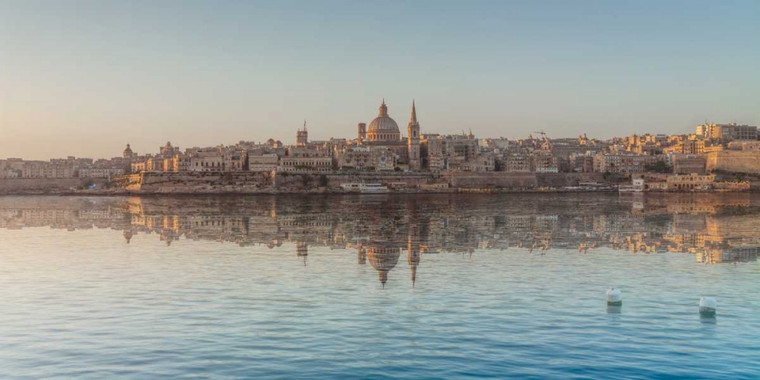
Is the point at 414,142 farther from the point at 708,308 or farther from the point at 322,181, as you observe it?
the point at 708,308

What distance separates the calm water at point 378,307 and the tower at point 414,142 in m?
77.3

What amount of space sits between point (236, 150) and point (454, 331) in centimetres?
9103

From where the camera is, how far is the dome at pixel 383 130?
11206 centimetres

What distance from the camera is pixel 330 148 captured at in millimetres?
102438

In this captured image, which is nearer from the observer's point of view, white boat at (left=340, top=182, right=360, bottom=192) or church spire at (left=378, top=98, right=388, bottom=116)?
white boat at (left=340, top=182, right=360, bottom=192)

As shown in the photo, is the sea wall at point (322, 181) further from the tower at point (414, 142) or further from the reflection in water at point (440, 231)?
the reflection in water at point (440, 231)

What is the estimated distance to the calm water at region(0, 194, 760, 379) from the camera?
359 inches

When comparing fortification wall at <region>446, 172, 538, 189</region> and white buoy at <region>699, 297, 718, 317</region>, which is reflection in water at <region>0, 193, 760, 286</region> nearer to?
white buoy at <region>699, 297, 718, 317</region>

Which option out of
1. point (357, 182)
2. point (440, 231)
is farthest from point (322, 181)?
point (440, 231)

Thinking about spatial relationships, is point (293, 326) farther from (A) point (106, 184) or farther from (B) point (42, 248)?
Answer: (A) point (106, 184)

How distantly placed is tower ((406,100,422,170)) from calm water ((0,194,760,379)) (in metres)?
77.3

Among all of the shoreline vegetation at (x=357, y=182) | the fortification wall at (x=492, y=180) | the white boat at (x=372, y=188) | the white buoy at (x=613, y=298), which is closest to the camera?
the white buoy at (x=613, y=298)

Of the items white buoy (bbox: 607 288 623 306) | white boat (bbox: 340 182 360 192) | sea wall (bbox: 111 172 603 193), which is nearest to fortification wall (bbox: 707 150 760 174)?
sea wall (bbox: 111 172 603 193)

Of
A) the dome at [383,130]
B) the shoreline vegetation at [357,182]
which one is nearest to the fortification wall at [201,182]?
the shoreline vegetation at [357,182]
